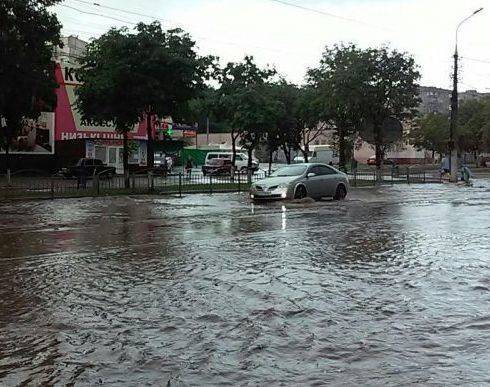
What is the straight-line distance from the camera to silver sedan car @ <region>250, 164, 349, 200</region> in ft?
71.5

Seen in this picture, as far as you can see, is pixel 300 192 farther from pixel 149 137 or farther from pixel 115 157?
pixel 115 157

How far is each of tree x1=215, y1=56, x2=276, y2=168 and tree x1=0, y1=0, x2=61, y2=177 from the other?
14600 mm

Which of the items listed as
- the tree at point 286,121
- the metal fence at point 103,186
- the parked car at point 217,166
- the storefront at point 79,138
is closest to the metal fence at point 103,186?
the metal fence at point 103,186

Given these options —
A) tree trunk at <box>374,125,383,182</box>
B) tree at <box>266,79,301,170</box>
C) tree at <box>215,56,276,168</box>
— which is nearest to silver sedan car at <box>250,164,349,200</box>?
tree trunk at <box>374,125,383,182</box>

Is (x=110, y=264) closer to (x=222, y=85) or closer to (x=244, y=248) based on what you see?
(x=244, y=248)

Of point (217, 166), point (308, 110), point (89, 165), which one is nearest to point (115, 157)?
point (217, 166)

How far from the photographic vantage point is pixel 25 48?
2581cm

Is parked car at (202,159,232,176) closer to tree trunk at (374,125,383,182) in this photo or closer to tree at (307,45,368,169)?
tree at (307,45,368,169)

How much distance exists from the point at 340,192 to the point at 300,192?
2.56 metres

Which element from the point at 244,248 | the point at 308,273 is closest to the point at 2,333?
the point at 308,273

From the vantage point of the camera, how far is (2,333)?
565cm

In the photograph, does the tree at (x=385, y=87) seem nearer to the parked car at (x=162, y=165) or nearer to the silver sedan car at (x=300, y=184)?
the parked car at (x=162, y=165)

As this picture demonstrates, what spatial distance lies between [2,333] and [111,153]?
45.1 m

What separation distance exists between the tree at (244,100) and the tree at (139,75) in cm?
1027
